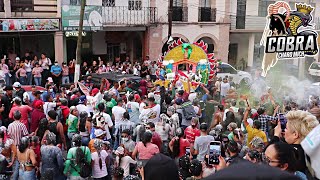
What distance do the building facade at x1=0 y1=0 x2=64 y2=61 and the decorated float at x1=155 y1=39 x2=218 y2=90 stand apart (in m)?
Result: 6.45

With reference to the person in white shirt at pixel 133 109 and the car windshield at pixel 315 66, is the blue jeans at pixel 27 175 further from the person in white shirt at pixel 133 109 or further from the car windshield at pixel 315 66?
the car windshield at pixel 315 66

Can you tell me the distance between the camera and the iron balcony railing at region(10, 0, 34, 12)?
18.3 meters

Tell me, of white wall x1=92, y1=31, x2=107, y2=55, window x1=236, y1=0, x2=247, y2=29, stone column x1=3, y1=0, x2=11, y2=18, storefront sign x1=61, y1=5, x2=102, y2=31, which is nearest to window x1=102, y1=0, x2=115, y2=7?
storefront sign x1=61, y1=5, x2=102, y2=31

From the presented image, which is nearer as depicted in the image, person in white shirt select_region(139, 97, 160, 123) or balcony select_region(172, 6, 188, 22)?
person in white shirt select_region(139, 97, 160, 123)

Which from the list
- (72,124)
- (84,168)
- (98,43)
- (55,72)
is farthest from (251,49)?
(84,168)

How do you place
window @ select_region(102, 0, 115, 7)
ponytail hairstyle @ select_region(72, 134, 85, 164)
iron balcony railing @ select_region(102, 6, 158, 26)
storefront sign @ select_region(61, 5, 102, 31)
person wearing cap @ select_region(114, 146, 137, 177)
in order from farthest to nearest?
window @ select_region(102, 0, 115, 7)
iron balcony railing @ select_region(102, 6, 158, 26)
storefront sign @ select_region(61, 5, 102, 31)
person wearing cap @ select_region(114, 146, 137, 177)
ponytail hairstyle @ select_region(72, 134, 85, 164)

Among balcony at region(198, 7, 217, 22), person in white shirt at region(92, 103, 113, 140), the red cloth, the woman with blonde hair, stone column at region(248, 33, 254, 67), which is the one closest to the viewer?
the woman with blonde hair

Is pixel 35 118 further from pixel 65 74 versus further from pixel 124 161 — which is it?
pixel 65 74

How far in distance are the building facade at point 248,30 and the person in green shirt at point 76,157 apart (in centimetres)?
2106

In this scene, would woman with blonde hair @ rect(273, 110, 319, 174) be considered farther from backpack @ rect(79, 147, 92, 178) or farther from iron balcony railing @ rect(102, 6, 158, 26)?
iron balcony railing @ rect(102, 6, 158, 26)

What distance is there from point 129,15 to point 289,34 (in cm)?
1286

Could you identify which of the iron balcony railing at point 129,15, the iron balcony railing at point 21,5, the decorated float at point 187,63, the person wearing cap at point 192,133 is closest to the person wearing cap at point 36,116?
the person wearing cap at point 192,133

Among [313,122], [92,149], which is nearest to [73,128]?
[92,149]

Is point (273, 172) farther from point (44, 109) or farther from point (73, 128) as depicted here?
point (44, 109)
